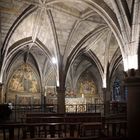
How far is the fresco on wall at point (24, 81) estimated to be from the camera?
81.2ft

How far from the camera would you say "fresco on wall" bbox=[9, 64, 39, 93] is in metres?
24.8

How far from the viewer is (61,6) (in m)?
14.7

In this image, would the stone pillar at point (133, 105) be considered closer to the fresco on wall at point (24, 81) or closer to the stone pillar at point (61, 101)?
the stone pillar at point (61, 101)

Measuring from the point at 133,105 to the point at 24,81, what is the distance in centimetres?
1724

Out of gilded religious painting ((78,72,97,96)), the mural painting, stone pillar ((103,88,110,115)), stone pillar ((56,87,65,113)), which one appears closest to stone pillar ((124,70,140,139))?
stone pillar ((56,87,65,113))

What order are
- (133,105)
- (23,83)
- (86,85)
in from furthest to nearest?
(86,85) < (23,83) < (133,105)

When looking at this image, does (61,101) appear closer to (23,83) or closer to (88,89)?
(23,83)

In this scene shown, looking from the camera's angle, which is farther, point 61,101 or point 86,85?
point 86,85

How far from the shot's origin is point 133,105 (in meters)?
9.52

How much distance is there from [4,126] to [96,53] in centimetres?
1371

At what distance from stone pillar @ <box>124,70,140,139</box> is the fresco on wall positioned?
17.0 metres

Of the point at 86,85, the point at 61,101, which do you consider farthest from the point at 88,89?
the point at 61,101

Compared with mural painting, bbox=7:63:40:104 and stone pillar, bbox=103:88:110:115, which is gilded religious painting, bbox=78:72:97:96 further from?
stone pillar, bbox=103:88:110:115

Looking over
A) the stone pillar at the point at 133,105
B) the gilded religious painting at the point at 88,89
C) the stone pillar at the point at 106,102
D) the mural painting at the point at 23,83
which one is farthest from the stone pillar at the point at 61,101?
the gilded religious painting at the point at 88,89
